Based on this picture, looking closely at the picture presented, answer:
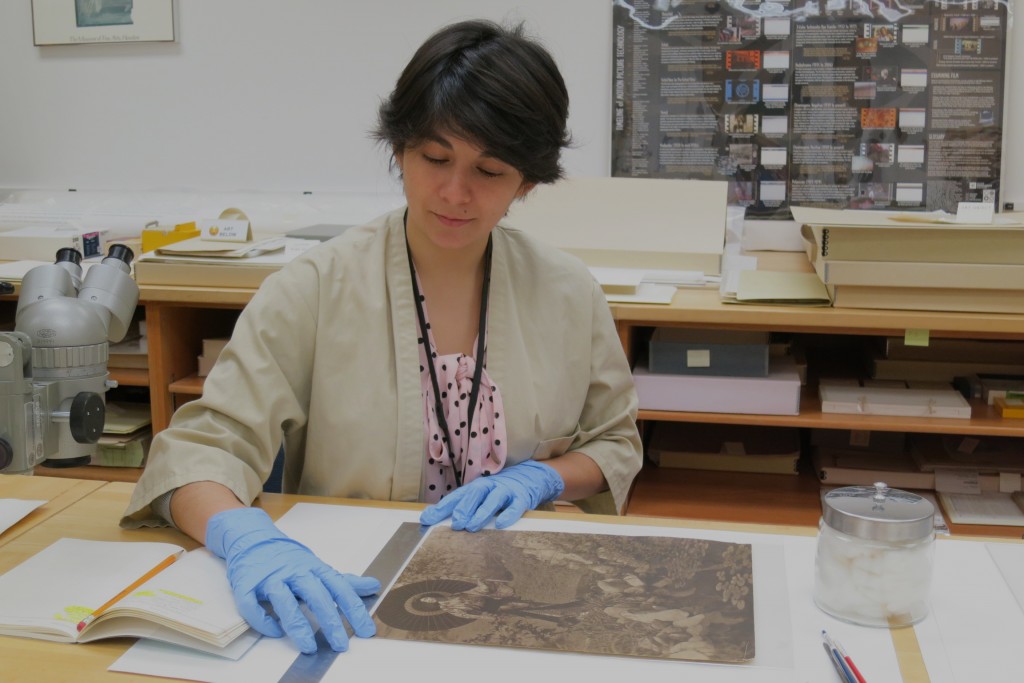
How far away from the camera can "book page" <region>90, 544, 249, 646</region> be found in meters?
0.85

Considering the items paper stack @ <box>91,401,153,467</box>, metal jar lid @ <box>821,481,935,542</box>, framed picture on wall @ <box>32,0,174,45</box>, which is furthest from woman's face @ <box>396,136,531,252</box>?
framed picture on wall @ <box>32,0,174,45</box>

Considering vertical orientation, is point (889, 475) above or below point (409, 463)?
below

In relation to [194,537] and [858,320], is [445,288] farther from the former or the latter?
[858,320]

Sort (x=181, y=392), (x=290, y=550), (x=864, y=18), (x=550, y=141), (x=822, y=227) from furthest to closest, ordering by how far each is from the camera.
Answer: (x=864, y=18), (x=181, y=392), (x=822, y=227), (x=550, y=141), (x=290, y=550)

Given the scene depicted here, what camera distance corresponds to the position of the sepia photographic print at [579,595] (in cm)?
86

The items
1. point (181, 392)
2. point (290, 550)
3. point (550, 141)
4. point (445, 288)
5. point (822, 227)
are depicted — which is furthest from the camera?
point (181, 392)

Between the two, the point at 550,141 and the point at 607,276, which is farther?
the point at 607,276

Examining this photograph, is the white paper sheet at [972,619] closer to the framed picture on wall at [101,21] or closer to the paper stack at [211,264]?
the paper stack at [211,264]

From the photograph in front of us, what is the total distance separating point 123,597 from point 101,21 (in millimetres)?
2226

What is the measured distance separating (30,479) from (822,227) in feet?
4.35

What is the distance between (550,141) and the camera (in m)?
1.26

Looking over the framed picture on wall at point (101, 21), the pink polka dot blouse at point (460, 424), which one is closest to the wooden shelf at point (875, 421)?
the pink polka dot blouse at point (460, 424)

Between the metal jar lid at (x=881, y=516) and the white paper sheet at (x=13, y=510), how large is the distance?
874 mm

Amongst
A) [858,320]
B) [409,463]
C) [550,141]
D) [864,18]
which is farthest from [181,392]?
[864,18]
